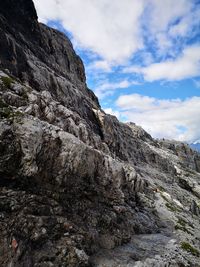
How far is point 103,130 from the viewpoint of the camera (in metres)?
80.9

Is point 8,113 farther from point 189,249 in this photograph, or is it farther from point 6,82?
point 189,249

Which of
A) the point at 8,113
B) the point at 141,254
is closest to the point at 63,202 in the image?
the point at 8,113

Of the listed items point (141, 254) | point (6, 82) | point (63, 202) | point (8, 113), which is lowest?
point (141, 254)

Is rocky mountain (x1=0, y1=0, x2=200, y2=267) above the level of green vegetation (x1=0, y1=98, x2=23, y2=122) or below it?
below

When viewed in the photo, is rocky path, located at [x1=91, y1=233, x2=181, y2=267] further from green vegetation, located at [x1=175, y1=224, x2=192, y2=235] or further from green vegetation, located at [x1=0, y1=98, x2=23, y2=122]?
green vegetation, located at [x1=0, y1=98, x2=23, y2=122]

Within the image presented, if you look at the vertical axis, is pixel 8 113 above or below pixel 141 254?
above

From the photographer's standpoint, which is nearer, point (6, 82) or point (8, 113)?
point (8, 113)

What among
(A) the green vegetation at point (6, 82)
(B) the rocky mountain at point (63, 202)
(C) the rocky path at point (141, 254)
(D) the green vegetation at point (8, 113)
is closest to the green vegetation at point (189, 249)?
(B) the rocky mountain at point (63, 202)

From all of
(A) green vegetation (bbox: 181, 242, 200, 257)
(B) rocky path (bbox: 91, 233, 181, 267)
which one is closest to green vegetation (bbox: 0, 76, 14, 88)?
(B) rocky path (bbox: 91, 233, 181, 267)

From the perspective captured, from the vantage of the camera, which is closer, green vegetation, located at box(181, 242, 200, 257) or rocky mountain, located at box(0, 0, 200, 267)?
rocky mountain, located at box(0, 0, 200, 267)

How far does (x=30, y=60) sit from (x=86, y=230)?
150 feet

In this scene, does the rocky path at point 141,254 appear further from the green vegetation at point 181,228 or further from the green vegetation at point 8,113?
the green vegetation at point 8,113

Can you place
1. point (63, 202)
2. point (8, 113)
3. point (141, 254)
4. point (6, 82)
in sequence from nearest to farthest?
point (8, 113)
point (63, 202)
point (141, 254)
point (6, 82)

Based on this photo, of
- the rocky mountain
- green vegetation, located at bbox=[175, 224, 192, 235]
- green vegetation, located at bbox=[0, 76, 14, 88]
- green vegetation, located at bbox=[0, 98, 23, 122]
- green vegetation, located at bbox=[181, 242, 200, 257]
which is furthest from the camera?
green vegetation, located at bbox=[175, 224, 192, 235]
